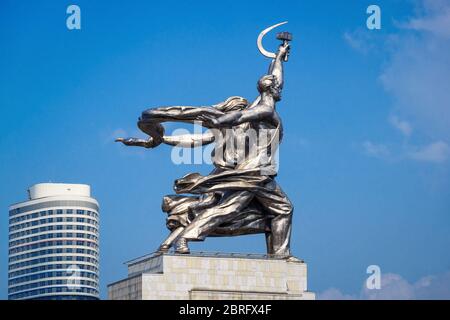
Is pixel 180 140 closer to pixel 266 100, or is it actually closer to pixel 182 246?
pixel 266 100

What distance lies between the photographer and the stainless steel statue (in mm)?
50312

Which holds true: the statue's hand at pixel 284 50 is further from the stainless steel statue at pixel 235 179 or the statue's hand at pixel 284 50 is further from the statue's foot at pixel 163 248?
the statue's foot at pixel 163 248

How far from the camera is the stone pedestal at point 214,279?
48.7 meters

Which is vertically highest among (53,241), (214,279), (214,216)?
(53,241)

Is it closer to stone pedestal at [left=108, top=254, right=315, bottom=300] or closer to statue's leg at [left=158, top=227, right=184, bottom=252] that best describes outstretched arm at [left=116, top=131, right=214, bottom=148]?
statue's leg at [left=158, top=227, right=184, bottom=252]

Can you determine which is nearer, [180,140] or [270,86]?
[270,86]

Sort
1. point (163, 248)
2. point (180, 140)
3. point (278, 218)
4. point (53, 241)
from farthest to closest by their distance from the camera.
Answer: point (53, 241) → point (180, 140) → point (278, 218) → point (163, 248)

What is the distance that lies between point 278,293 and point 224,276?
5.75 feet

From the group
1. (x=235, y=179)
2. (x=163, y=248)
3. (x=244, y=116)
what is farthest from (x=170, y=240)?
(x=244, y=116)

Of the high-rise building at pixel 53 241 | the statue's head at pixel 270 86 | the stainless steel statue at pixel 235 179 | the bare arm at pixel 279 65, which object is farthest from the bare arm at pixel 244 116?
the high-rise building at pixel 53 241

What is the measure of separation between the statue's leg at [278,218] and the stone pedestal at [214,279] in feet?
2.25

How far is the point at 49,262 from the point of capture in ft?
413

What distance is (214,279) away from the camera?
161 feet

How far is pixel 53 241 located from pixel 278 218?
7658 centimetres
